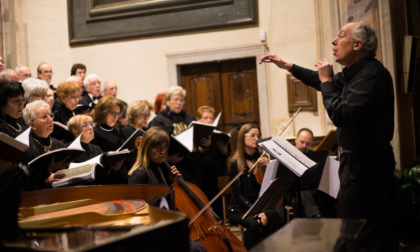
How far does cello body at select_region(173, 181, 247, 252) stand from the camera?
3.67 m

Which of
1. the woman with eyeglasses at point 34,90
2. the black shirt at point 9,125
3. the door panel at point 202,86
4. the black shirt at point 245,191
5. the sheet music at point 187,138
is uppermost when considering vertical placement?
the door panel at point 202,86

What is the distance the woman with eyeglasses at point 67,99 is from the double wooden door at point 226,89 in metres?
3.51

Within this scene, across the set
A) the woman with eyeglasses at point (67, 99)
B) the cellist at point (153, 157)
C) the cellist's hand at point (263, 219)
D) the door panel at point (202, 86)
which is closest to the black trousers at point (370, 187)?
the cellist at point (153, 157)

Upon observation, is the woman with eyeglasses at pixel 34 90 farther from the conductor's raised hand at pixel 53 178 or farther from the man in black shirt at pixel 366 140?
the man in black shirt at pixel 366 140

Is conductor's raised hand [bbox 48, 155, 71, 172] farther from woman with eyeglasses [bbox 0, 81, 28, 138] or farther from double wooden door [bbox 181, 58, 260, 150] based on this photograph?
double wooden door [bbox 181, 58, 260, 150]

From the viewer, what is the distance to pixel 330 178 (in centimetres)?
394

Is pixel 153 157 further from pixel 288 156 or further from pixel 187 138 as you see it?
pixel 187 138

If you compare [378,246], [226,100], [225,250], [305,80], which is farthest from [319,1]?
[378,246]

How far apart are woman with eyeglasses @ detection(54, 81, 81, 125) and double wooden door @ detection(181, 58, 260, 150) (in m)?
3.51

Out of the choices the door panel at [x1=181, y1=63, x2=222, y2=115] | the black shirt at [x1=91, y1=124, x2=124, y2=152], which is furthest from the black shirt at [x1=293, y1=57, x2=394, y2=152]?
the door panel at [x1=181, y1=63, x2=222, y2=115]

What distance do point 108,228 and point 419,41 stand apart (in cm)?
520

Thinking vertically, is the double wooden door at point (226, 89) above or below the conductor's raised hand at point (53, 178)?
above

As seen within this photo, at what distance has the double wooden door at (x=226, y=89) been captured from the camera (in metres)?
Answer: 8.76

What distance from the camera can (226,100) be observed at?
29.2 feet
